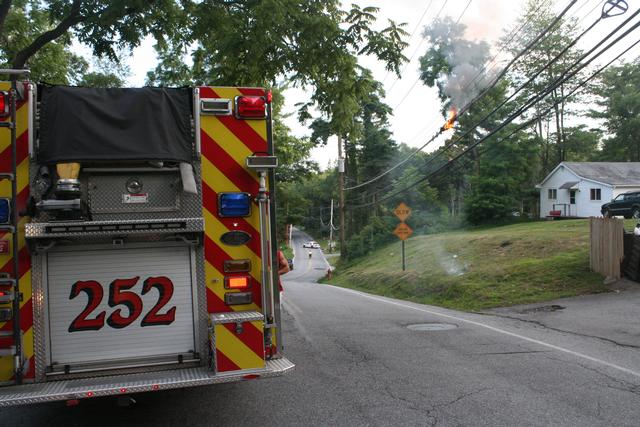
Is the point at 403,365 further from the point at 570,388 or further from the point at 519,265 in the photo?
the point at 519,265

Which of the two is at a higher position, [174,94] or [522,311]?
[174,94]

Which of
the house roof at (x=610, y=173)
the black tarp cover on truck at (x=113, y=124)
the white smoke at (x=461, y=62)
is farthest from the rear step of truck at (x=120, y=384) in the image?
the house roof at (x=610, y=173)

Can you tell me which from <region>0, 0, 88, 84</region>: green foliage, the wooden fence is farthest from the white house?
<region>0, 0, 88, 84</region>: green foliage

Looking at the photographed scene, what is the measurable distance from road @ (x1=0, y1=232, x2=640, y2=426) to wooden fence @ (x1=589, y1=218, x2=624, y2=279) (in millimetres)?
5934

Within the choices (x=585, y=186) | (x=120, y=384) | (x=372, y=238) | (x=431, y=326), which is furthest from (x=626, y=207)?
(x=120, y=384)

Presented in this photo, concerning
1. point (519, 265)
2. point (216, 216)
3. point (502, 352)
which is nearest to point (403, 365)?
point (502, 352)

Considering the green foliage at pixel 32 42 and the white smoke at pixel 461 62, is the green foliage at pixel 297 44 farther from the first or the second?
the white smoke at pixel 461 62

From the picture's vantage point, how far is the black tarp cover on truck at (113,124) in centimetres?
441

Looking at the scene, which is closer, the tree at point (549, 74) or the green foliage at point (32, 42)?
the green foliage at point (32, 42)

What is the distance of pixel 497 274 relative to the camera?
56.0ft

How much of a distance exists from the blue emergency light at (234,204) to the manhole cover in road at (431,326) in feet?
18.6

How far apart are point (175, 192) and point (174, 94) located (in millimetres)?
822

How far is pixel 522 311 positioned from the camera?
12906 millimetres

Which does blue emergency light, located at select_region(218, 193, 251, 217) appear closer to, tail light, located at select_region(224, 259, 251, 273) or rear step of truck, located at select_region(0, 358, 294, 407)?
tail light, located at select_region(224, 259, 251, 273)
